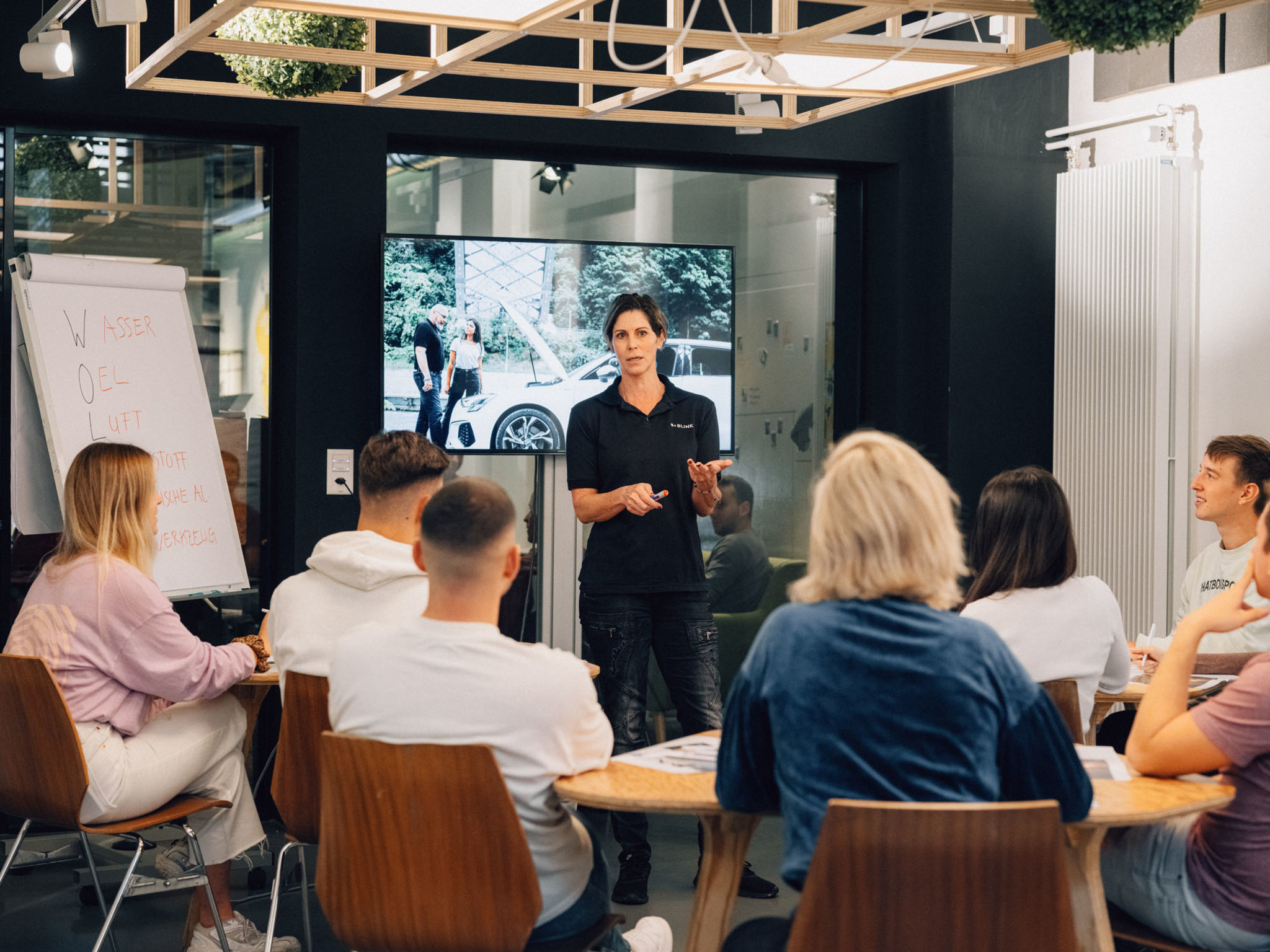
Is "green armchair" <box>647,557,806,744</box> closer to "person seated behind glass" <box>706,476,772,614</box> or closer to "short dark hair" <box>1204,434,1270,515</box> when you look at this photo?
"person seated behind glass" <box>706,476,772,614</box>

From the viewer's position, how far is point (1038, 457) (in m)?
6.20

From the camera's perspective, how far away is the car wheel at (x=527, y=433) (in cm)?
559

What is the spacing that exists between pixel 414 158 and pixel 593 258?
819mm

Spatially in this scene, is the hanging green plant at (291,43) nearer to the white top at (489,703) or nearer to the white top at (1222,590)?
the white top at (489,703)

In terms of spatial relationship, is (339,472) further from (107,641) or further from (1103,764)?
(1103,764)

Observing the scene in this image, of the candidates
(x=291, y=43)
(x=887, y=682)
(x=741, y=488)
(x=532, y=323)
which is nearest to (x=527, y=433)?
(x=532, y=323)

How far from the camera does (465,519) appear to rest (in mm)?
2438

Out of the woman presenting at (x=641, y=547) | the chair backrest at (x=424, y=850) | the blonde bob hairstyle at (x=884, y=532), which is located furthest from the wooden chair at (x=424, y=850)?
the woman presenting at (x=641, y=547)

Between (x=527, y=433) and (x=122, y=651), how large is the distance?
2.38 meters

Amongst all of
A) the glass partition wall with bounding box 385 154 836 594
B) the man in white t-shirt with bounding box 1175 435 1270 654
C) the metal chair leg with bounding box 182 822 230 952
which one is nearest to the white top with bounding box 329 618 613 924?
the metal chair leg with bounding box 182 822 230 952

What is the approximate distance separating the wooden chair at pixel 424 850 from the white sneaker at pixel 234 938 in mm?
1519

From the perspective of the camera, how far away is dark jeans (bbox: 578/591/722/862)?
14.3ft

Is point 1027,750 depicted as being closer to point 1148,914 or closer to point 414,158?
point 1148,914

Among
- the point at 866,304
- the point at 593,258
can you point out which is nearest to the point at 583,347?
the point at 593,258
